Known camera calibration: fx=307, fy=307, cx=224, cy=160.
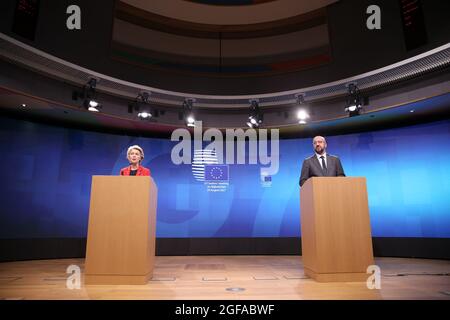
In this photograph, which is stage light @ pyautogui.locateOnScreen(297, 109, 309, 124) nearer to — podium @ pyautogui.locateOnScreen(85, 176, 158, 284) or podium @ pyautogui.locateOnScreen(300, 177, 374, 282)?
podium @ pyautogui.locateOnScreen(300, 177, 374, 282)

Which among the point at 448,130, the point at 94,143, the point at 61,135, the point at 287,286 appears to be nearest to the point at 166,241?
the point at 94,143

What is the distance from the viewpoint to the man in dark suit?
3.87 m

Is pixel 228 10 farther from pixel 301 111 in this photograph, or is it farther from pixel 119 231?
pixel 119 231

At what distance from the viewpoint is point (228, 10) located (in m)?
5.88

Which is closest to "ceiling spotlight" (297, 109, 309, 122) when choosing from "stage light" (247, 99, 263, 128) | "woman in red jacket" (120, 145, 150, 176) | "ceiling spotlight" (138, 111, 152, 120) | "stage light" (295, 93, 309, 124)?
"stage light" (295, 93, 309, 124)

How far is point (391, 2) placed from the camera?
489 centimetres

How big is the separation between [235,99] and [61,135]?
3740mm

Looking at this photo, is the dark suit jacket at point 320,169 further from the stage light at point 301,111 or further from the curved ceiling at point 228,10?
the curved ceiling at point 228,10

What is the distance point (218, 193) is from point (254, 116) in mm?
1999

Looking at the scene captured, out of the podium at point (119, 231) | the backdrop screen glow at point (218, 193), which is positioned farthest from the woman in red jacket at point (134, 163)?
the backdrop screen glow at point (218, 193)

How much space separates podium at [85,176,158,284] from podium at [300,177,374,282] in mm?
1822

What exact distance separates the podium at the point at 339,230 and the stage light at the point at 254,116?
3047mm

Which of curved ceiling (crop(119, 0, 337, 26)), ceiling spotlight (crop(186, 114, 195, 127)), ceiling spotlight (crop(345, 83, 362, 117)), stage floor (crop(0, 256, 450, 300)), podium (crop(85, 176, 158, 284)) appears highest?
curved ceiling (crop(119, 0, 337, 26))

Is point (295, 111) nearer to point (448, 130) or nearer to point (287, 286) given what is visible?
point (448, 130)
